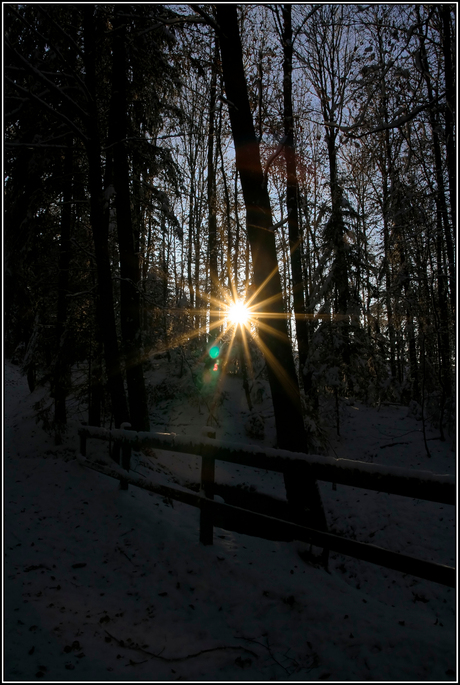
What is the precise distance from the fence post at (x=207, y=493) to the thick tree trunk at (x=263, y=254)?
5.38 feet

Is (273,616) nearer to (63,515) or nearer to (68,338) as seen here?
(63,515)

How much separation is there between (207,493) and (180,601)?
1134mm

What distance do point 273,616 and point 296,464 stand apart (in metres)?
1.45

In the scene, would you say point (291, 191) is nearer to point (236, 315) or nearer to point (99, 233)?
point (99, 233)

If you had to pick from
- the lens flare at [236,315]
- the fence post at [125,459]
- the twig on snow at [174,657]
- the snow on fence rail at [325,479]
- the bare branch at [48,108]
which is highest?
the bare branch at [48,108]

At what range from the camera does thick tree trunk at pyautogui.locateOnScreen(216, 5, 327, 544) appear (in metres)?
6.00

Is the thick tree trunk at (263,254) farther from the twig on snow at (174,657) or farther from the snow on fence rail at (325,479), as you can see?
the twig on snow at (174,657)

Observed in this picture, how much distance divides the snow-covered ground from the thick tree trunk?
1.85 m

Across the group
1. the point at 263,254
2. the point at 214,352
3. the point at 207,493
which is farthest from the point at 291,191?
the point at 207,493

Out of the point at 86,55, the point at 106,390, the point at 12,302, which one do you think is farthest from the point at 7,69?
the point at 106,390

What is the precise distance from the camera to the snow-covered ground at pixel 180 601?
3164 millimetres

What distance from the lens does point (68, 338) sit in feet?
33.0

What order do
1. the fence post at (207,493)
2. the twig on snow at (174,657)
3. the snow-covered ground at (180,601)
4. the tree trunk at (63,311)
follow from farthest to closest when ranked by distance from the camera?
the tree trunk at (63,311), the fence post at (207,493), the twig on snow at (174,657), the snow-covered ground at (180,601)

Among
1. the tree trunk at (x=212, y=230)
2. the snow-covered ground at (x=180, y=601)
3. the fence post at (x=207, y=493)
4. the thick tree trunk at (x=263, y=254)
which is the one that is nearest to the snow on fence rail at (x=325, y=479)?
the fence post at (x=207, y=493)
